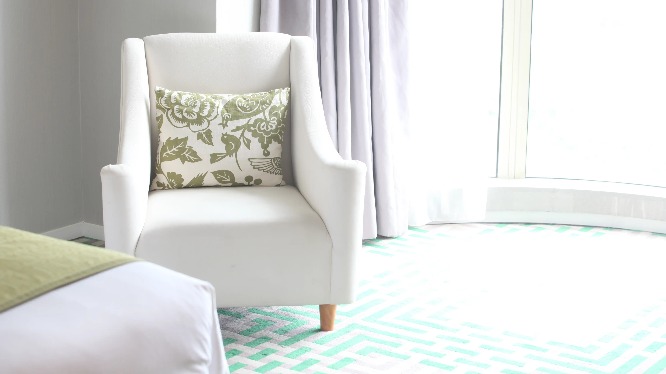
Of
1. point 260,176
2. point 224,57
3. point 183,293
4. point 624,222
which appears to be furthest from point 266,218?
point 624,222

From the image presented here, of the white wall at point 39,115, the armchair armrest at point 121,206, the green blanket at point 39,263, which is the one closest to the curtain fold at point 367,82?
the white wall at point 39,115

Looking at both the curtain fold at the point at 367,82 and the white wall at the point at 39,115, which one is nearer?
the white wall at the point at 39,115

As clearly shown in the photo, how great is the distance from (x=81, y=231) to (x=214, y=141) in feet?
3.89

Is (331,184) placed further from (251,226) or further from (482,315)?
(482,315)

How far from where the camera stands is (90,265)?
1.79 metres

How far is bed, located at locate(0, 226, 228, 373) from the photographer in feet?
4.96

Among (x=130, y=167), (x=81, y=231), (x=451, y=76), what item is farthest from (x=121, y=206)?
(x=451, y=76)

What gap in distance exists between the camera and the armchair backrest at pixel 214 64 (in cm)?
318

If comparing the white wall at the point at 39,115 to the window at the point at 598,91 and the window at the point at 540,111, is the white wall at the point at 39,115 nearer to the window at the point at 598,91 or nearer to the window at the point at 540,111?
the window at the point at 540,111

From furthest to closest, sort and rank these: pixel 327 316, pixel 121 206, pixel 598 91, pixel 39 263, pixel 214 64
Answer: pixel 598 91
pixel 214 64
pixel 327 316
pixel 121 206
pixel 39 263

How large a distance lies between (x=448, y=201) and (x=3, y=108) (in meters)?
1.86

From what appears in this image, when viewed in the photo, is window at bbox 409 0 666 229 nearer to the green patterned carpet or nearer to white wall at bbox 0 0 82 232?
the green patterned carpet

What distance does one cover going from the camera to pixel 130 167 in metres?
A: 2.64

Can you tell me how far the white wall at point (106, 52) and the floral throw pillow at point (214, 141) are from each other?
53cm
